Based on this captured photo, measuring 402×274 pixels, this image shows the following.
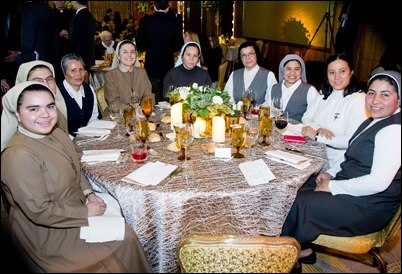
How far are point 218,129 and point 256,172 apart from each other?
462 mm

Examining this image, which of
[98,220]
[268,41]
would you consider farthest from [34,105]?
[268,41]

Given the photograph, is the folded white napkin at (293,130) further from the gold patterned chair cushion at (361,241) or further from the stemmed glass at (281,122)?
the gold patterned chair cushion at (361,241)

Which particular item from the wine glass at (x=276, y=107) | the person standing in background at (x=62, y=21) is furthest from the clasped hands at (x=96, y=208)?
the person standing in background at (x=62, y=21)

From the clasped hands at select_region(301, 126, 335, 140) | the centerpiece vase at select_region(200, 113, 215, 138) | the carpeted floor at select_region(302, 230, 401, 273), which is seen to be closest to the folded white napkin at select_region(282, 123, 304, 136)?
the clasped hands at select_region(301, 126, 335, 140)

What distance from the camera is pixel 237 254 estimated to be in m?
1.19

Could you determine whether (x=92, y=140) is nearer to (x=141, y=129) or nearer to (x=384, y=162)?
(x=141, y=129)

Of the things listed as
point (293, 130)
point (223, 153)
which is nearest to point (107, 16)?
point (293, 130)

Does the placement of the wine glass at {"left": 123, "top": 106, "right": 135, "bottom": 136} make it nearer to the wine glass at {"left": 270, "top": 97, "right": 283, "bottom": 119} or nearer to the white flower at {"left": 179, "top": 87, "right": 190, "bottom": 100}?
the white flower at {"left": 179, "top": 87, "right": 190, "bottom": 100}

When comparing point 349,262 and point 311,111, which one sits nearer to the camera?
point 349,262

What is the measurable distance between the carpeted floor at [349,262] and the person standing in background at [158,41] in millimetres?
2897

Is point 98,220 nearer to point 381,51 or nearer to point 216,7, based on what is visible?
point 381,51

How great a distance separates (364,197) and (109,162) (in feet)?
4.70

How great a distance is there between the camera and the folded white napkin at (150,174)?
170 cm
